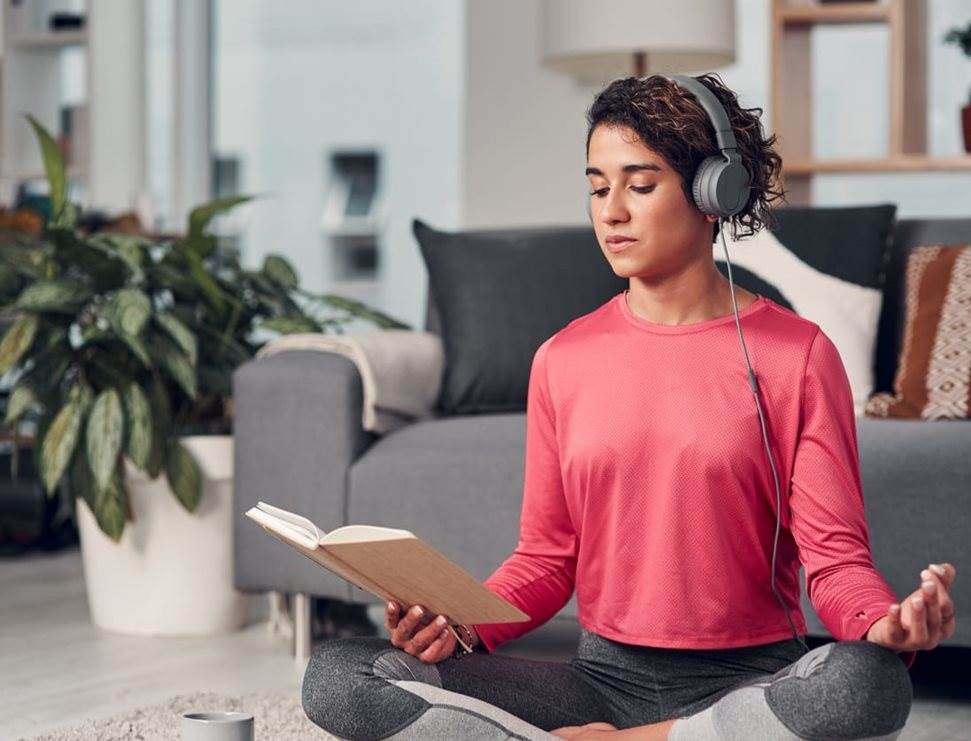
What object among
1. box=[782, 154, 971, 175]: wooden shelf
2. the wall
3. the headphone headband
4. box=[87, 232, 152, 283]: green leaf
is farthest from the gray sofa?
the wall

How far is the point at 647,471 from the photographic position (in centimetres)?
158

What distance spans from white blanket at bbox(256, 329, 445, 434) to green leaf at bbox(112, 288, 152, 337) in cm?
22

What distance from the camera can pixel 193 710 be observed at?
7.30 feet

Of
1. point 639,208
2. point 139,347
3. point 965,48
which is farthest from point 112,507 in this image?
point 965,48

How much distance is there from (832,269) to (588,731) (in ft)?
4.73

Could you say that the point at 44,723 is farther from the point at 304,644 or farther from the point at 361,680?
the point at 361,680

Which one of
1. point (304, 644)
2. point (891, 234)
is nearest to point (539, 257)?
point (891, 234)

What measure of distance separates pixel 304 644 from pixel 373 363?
0.52 meters

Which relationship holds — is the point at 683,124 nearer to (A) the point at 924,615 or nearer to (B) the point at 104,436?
(A) the point at 924,615

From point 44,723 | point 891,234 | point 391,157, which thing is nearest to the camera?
point 44,723

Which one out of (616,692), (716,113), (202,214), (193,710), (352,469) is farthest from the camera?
(202,214)

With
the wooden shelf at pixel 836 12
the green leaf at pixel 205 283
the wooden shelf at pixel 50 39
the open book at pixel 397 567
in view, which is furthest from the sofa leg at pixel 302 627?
the wooden shelf at pixel 50 39

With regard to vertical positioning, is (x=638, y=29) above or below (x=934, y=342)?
above

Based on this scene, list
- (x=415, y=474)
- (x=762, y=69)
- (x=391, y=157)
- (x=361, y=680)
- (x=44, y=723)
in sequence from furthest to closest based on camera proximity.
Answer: (x=391, y=157) → (x=762, y=69) → (x=415, y=474) → (x=44, y=723) → (x=361, y=680)
